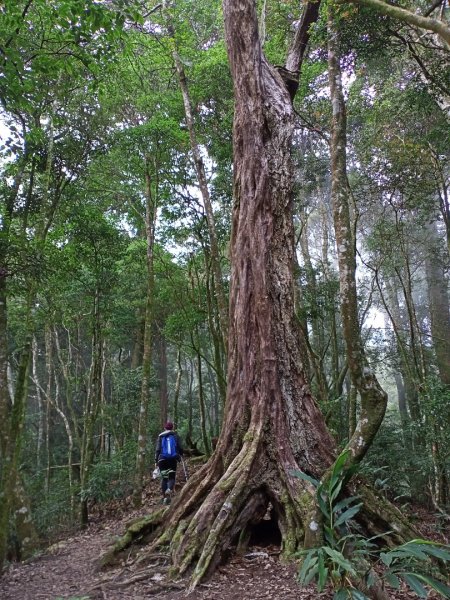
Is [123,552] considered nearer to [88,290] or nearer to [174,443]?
[174,443]

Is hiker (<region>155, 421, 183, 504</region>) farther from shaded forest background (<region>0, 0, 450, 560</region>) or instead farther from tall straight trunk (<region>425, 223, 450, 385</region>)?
tall straight trunk (<region>425, 223, 450, 385</region>)

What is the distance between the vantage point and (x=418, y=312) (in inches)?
1220

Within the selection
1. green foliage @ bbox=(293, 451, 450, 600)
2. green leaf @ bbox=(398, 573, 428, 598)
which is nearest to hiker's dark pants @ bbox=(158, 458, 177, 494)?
green foliage @ bbox=(293, 451, 450, 600)

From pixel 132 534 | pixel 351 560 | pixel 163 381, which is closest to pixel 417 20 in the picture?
pixel 351 560

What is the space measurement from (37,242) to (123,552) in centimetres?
482

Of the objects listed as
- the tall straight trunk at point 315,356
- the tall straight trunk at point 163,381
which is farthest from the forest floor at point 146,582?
the tall straight trunk at point 163,381

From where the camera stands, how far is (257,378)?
5.14 metres

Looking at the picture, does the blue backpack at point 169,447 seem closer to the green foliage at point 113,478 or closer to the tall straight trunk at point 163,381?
the green foliage at point 113,478

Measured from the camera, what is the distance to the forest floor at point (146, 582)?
12.6 ft

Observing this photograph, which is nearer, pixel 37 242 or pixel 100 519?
pixel 37 242

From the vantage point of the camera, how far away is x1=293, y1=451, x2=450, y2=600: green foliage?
256 centimetres

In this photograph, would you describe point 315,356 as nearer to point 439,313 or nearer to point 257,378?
point 257,378

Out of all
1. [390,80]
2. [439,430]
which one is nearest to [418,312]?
[390,80]

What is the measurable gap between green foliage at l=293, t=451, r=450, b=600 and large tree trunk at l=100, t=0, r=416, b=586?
37cm
